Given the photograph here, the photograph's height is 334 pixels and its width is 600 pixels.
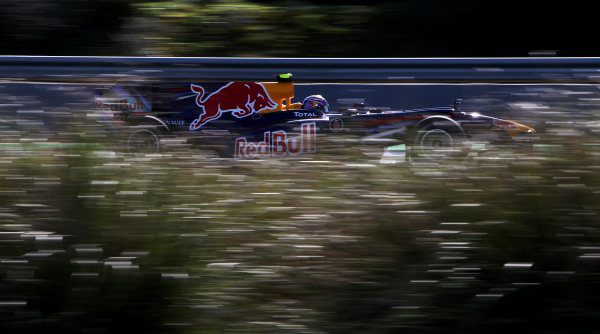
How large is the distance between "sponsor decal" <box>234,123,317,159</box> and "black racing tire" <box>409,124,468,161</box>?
49cm

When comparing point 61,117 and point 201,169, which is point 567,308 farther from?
point 61,117

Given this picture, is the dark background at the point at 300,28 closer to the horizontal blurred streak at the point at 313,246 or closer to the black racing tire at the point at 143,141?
the black racing tire at the point at 143,141

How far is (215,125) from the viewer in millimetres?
4699

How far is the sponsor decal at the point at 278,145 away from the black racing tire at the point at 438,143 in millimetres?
493

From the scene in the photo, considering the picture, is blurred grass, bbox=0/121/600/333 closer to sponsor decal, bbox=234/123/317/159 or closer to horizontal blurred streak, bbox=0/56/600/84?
sponsor decal, bbox=234/123/317/159

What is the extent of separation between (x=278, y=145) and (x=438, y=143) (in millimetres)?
840

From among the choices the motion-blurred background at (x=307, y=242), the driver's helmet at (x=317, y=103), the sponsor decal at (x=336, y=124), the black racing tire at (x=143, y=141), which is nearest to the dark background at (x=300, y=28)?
the driver's helmet at (x=317, y=103)

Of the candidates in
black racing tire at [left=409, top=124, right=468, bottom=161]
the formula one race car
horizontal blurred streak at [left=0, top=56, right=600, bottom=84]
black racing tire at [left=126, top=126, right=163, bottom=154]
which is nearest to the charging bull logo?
horizontal blurred streak at [left=0, top=56, right=600, bottom=84]

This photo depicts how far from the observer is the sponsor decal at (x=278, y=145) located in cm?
434

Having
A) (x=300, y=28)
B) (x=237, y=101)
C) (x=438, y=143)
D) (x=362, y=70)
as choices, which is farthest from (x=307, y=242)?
(x=300, y=28)

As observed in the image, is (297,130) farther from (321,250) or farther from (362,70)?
(321,250)

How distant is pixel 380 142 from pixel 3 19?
43.7 feet

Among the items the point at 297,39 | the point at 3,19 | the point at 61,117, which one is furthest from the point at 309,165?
the point at 3,19

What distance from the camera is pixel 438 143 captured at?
4148 mm
